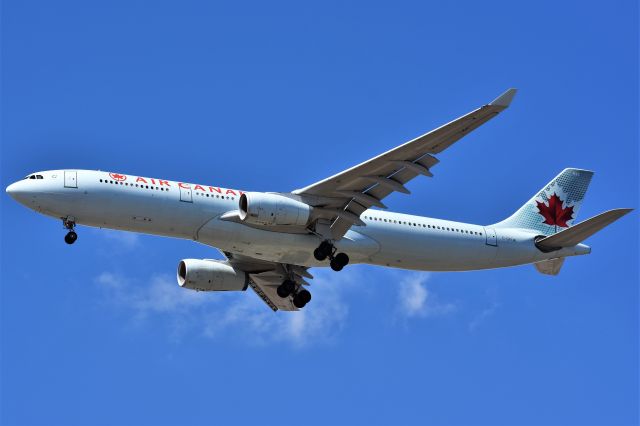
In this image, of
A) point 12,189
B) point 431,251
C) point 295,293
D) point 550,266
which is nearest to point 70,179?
point 12,189

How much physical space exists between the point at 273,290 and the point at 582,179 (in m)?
15.7

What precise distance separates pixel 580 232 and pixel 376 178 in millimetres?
10240

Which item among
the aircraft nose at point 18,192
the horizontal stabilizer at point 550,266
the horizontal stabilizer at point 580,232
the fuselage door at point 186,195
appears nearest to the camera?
the aircraft nose at point 18,192

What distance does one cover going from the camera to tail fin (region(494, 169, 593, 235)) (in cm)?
4900

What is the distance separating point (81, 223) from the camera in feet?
132

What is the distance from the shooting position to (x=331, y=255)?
4309 cm

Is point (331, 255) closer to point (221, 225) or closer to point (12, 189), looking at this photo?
point (221, 225)

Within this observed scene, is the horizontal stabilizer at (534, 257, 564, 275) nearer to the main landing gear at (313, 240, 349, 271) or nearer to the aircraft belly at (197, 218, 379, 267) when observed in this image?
the aircraft belly at (197, 218, 379, 267)

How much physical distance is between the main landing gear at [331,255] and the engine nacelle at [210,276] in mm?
6270

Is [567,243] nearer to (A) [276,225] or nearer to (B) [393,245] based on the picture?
(B) [393,245]

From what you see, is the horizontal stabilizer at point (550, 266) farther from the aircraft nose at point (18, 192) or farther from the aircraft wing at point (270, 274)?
the aircraft nose at point (18, 192)

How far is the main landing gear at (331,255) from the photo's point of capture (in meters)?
42.6

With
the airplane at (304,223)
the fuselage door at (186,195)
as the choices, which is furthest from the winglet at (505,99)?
the fuselage door at (186,195)

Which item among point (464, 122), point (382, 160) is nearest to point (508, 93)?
point (464, 122)
